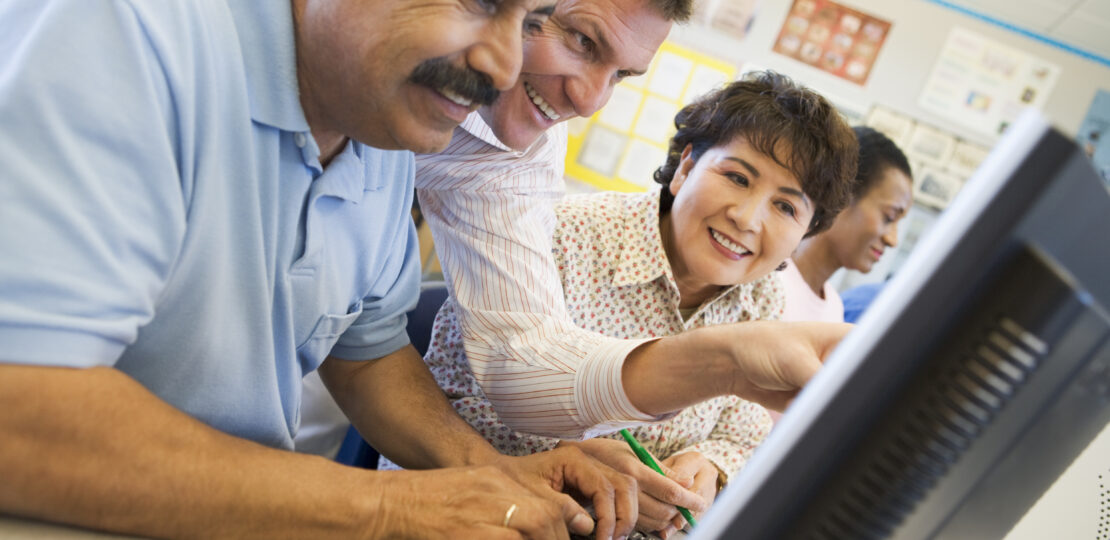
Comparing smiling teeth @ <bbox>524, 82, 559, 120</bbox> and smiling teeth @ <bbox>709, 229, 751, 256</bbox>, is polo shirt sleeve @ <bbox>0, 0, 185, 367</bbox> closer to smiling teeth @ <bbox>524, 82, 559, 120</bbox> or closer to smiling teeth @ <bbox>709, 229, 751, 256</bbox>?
smiling teeth @ <bbox>524, 82, 559, 120</bbox>

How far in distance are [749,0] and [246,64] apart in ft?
11.6

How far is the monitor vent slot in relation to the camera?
0.40m

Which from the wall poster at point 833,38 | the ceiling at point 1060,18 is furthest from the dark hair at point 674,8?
the ceiling at point 1060,18

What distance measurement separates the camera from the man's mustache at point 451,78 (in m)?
0.74

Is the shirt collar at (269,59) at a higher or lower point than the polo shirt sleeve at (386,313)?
higher

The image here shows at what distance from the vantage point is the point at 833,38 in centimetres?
386

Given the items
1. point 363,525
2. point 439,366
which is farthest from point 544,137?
point 363,525

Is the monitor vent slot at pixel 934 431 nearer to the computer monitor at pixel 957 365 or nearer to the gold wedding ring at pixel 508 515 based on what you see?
the computer monitor at pixel 957 365

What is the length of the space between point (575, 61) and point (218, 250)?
2.03ft

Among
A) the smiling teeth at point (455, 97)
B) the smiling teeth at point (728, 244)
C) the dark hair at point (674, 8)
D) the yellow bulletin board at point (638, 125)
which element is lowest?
the yellow bulletin board at point (638, 125)

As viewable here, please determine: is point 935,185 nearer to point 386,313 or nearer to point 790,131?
point 790,131

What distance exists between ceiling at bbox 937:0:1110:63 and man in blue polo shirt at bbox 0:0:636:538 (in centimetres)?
363

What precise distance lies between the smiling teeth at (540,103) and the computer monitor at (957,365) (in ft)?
2.66

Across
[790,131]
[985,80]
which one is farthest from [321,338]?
[985,80]
